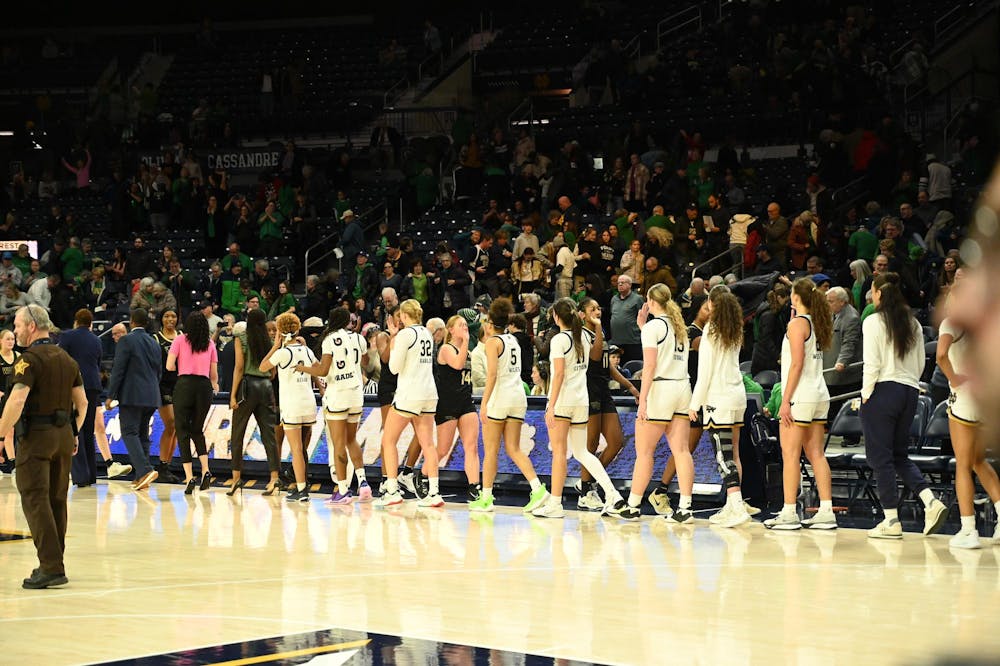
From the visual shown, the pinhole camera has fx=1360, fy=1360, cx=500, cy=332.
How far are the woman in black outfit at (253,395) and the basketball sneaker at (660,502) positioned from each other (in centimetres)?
437

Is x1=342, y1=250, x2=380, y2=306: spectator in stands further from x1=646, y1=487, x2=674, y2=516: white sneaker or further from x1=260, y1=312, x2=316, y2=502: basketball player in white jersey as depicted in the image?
x1=646, y1=487, x2=674, y2=516: white sneaker

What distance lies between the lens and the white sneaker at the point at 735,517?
1099cm

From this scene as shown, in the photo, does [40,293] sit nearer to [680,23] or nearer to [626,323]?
[626,323]

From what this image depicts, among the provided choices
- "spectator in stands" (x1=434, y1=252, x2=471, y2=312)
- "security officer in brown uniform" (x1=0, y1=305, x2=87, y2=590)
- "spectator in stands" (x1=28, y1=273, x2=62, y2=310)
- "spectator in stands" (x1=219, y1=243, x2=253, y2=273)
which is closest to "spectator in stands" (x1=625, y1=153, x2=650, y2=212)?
"spectator in stands" (x1=434, y1=252, x2=471, y2=312)

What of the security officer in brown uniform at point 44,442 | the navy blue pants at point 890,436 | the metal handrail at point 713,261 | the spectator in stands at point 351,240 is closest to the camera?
the security officer in brown uniform at point 44,442

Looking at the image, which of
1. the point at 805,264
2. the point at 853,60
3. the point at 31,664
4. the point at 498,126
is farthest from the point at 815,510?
the point at 498,126

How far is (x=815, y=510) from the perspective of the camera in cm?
1173

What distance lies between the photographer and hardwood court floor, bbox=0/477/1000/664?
21.8 feet

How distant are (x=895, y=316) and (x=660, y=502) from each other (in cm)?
274

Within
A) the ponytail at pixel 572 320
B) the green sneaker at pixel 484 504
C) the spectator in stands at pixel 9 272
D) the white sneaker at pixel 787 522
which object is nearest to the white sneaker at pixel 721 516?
the white sneaker at pixel 787 522

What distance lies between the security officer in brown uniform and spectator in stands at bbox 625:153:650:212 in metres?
13.4

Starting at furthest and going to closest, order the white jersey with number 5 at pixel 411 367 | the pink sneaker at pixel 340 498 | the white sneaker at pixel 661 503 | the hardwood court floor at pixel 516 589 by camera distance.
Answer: the pink sneaker at pixel 340 498 → the white jersey with number 5 at pixel 411 367 → the white sneaker at pixel 661 503 → the hardwood court floor at pixel 516 589

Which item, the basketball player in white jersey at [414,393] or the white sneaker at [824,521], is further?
the basketball player in white jersey at [414,393]

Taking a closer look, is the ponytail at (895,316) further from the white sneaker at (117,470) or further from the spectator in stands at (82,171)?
the spectator in stands at (82,171)
